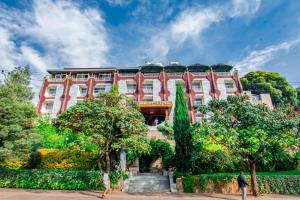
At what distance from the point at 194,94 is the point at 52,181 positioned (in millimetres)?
23123

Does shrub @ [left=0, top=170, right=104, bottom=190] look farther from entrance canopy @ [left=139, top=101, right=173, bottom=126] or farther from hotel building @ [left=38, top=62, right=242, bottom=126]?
hotel building @ [left=38, top=62, right=242, bottom=126]

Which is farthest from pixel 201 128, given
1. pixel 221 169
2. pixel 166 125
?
pixel 166 125

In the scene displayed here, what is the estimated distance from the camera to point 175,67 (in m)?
33.4

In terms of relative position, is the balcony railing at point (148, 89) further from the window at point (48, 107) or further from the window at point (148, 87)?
the window at point (48, 107)

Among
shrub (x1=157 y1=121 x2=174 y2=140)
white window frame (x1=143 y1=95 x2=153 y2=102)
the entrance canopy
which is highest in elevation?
white window frame (x1=143 y1=95 x2=153 y2=102)

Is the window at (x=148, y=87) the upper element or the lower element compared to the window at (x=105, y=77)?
lower

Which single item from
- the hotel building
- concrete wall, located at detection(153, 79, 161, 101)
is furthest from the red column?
concrete wall, located at detection(153, 79, 161, 101)

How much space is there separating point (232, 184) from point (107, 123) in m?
8.70

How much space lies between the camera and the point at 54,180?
1262 cm

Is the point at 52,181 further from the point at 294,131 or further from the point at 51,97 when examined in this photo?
the point at 51,97

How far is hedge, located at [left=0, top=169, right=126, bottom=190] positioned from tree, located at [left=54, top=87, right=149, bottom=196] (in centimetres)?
118

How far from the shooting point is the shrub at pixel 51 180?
12.5m

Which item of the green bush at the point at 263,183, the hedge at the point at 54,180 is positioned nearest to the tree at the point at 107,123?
the hedge at the point at 54,180

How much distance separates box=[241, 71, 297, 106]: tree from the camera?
119 ft
